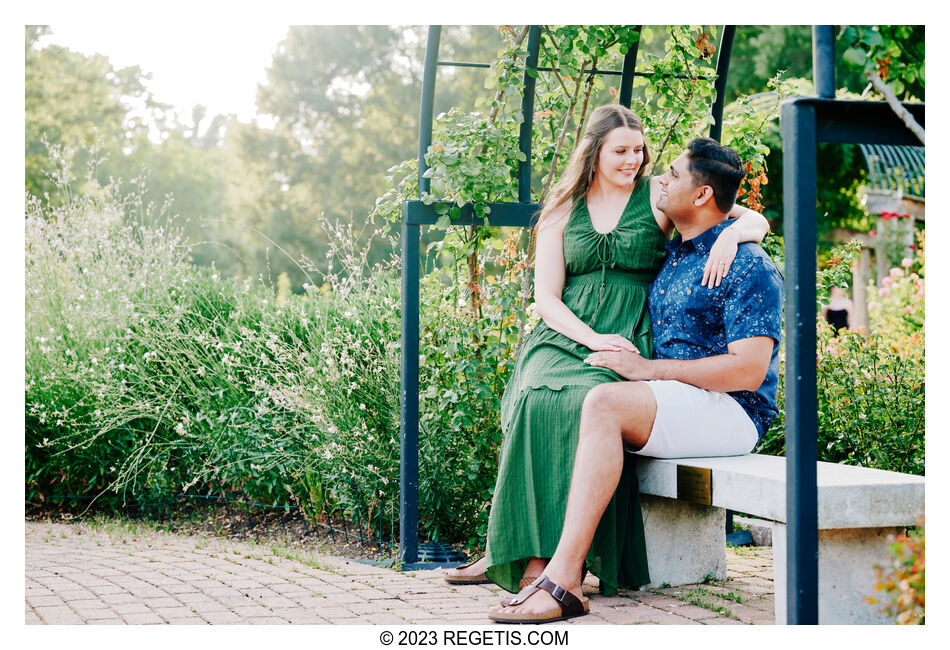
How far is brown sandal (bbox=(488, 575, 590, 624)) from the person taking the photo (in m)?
2.79

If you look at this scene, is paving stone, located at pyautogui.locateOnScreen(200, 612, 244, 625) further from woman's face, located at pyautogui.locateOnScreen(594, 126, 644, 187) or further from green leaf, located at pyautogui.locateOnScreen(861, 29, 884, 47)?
green leaf, located at pyautogui.locateOnScreen(861, 29, 884, 47)

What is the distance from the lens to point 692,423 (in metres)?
3.09

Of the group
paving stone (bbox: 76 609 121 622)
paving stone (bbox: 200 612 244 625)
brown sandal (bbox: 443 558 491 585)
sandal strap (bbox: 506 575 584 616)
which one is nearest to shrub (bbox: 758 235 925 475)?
brown sandal (bbox: 443 558 491 585)

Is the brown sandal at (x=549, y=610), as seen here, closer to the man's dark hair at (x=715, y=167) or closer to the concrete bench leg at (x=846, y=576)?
the concrete bench leg at (x=846, y=576)

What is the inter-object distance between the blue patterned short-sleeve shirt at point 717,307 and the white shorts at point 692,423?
101mm

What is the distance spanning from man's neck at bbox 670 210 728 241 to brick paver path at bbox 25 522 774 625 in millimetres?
1229

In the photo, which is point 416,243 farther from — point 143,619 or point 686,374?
point 143,619

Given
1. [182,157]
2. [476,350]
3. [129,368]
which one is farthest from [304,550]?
[182,157]

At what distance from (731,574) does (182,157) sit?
25.1 metres

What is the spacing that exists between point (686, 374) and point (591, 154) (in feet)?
2.99

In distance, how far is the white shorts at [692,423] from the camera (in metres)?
3.07

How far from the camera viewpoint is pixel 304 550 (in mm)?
4242

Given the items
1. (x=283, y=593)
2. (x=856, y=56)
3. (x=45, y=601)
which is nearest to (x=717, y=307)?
(x=856, y=56)
